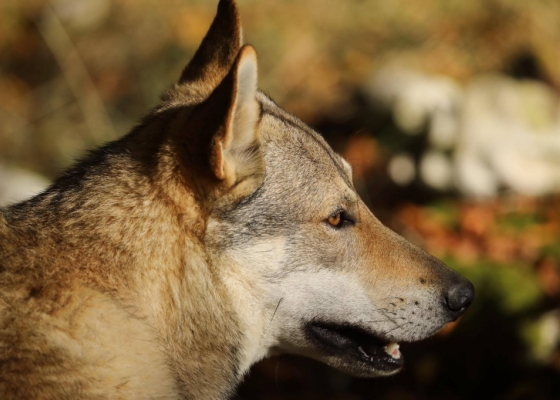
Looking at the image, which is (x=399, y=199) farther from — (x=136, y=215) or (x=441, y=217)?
(x=136, y=215)

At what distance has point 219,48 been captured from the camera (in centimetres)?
416

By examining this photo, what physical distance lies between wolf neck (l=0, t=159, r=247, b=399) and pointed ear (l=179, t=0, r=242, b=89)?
1010 millimetres

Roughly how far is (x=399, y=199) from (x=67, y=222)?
6.86 metres

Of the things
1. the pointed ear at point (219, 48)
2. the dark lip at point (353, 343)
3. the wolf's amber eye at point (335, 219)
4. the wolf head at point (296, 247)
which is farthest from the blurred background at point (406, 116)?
the pointed ear at point (219, 48)

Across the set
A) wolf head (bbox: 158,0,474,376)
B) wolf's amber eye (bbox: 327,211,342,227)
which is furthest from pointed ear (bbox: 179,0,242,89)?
wolf's amber eye (bbox: 327,211,342,227)

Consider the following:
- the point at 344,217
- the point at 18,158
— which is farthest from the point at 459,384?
the point at 18,158

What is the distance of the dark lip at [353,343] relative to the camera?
370 centimetres

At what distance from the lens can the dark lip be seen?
12.1ft

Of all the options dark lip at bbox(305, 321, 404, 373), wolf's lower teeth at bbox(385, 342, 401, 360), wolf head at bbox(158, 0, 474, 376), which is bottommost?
wolf's lower teeth at bbox(385, 342, 401, 360)

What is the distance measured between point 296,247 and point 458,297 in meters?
1.06

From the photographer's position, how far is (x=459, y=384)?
6.06 metres

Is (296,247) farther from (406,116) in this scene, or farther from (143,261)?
(406,116)

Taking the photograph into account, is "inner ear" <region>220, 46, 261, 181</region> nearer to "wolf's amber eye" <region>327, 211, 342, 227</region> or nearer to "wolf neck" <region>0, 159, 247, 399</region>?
"wolf neck" <region>0, 159, 247, 399</region>

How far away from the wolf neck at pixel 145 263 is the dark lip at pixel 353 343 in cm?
55
